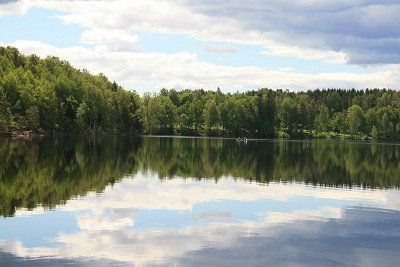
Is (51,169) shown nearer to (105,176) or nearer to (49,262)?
(105,176)

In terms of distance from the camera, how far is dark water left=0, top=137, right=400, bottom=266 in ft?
98.6

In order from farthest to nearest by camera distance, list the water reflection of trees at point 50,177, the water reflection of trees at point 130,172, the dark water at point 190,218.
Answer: the water reflection of trees at point 130,172 → the water reflection of trees at point 50,177 → the dark water at point 190,218

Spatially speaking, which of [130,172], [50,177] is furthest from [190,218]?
[130,172]

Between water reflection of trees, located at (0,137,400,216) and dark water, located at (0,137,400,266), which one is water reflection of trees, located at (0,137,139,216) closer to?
water reflection of trees, located at (0,137,400,216)

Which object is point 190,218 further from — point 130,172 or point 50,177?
point 130,172

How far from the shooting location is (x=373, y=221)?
43.3m

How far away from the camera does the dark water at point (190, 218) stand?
30.0 metres

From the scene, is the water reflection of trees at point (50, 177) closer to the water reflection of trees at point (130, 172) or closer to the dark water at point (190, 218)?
the water reflection of trees at point (130, 172)

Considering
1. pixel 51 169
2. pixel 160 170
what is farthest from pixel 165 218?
pixel 160 170

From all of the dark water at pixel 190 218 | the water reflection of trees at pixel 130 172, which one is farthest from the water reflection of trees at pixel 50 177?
the dark water at pixel 190 218

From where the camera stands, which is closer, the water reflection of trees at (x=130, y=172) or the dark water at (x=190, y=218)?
the dark water at (x=190, y=218)

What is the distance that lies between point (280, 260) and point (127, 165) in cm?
5700

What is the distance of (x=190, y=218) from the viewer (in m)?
41.2

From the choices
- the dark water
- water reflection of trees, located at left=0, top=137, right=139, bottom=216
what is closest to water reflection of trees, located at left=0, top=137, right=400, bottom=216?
water reflection of trees, located at left=0, top=137, right=139, bottom=216
